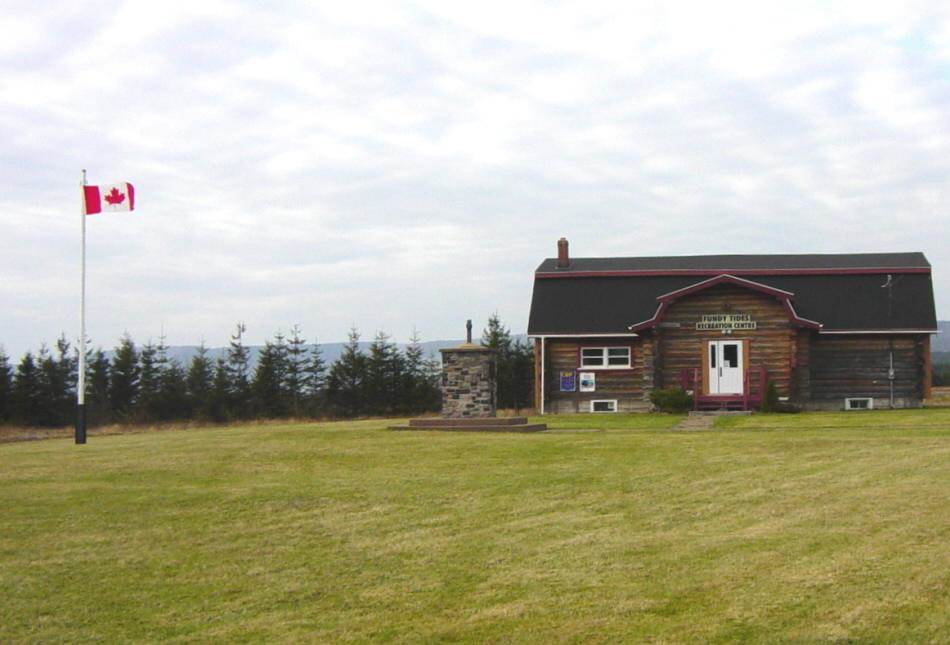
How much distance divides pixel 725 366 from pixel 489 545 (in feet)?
86.6

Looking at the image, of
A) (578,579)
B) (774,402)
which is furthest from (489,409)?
(578,579)

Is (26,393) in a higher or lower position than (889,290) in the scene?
lower

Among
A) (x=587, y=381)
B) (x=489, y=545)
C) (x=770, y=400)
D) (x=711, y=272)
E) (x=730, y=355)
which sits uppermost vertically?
(x=711, y=272)

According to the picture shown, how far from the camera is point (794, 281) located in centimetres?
4022

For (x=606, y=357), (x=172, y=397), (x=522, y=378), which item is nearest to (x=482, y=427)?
(x=606, y=357)

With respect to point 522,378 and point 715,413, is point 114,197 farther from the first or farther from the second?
point 522,378

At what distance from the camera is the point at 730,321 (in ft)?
121

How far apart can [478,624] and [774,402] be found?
27682 millimetres

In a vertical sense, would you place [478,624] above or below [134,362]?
below

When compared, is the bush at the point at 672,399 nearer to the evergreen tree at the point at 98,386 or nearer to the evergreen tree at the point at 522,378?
the evergreen tree at the point at 522,378

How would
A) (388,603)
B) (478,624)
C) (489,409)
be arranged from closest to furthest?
(478,624)
(388,603)
(489,409)

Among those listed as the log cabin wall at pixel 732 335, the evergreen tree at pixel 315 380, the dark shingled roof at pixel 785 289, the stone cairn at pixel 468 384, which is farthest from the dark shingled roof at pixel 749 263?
the evergreen tree at pixel 315 380

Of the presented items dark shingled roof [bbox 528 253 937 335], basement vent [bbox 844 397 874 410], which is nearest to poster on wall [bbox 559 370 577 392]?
dark shingled roof [bbox 528 253 937 335]

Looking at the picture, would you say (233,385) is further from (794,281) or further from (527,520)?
(527,520)
